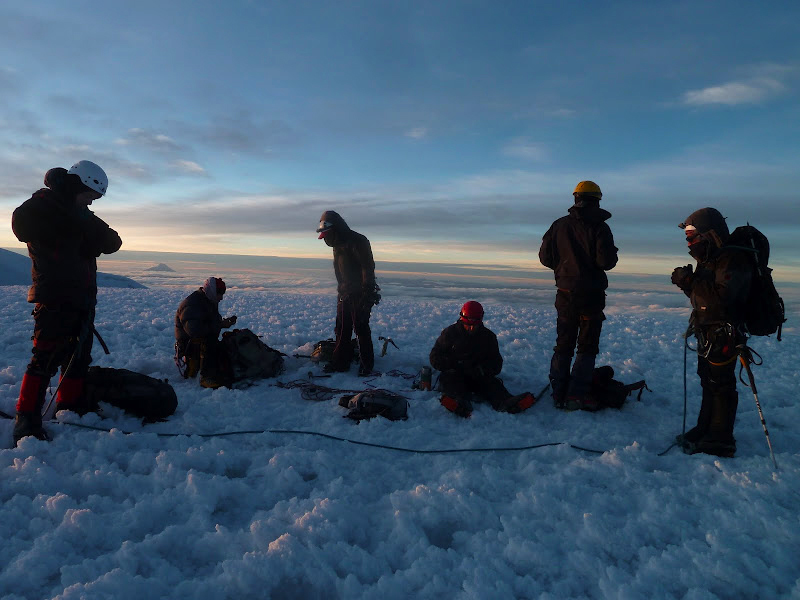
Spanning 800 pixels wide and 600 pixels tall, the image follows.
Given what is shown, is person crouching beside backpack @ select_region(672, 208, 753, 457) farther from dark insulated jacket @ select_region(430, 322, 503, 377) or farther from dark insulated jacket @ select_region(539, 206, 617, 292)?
dark insulated jacket @ select_region(430, 322, 503, 377)

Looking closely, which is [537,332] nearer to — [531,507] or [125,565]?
[531,507]

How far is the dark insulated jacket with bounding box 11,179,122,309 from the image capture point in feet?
12.6

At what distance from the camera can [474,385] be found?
6082 millimetres

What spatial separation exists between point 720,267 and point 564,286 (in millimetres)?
1773

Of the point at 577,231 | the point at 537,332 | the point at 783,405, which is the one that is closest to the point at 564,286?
the point at 577,231

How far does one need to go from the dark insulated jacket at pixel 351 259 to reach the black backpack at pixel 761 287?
4.85 m

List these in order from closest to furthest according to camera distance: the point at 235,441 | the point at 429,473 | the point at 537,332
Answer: the point at 429,473 → the point at 235,441 → the point at 537,332

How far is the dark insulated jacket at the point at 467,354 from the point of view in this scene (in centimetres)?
604

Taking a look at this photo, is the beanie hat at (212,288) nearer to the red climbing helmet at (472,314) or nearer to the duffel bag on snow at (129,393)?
the duffel bag on snow at (129,393)

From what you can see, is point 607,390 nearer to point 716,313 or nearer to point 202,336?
point 716,313

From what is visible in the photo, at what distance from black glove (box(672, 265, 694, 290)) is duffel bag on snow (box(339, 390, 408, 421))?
3.35 meters

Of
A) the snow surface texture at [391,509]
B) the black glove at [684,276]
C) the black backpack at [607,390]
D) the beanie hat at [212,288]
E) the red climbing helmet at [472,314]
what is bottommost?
the snow surface texture at [391,509]

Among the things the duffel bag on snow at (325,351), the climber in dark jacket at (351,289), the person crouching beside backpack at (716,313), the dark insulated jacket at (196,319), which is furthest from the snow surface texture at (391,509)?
the duffel bag on snow at (325,351)

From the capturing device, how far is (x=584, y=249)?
5.46 m
